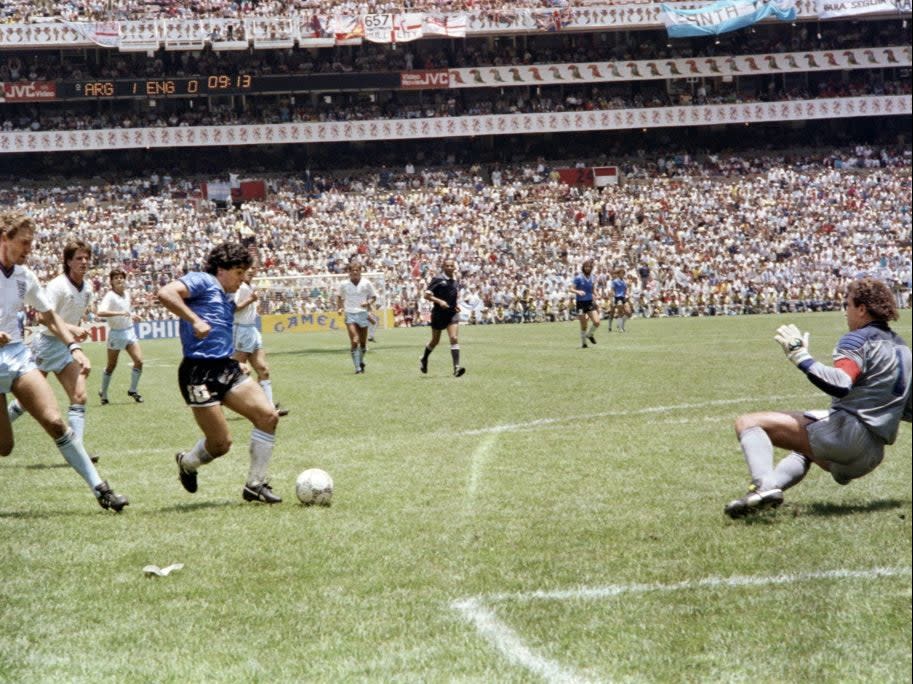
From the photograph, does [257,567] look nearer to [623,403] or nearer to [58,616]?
[58,616]

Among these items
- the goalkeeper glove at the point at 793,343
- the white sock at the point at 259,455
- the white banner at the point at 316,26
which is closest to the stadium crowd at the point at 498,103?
the white banner at the point at 316,26

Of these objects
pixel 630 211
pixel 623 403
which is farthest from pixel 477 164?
pixel 623 403

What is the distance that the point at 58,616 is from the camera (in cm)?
554

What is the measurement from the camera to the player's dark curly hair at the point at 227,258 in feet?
29.0

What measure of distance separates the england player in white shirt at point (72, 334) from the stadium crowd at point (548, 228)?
26.7 m

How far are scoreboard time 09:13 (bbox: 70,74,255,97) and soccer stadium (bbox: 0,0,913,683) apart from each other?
0.21m

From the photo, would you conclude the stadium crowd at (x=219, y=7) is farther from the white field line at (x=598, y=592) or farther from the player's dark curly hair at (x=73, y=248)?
the white field line at (x=598, y=592)

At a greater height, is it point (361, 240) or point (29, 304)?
point (29, 304)

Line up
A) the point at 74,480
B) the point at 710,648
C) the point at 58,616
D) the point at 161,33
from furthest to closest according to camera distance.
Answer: the point at 161,33, the point at 74,480, the point at 58,616, the point at 710,648

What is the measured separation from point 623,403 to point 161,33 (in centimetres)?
3638

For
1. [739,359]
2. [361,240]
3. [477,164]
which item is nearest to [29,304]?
[739,359]

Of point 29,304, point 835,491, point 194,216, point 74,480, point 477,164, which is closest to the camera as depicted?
point 835,491

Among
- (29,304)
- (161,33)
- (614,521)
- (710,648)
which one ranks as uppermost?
(161,33)

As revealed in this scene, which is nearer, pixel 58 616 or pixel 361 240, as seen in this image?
pixel 58 616
